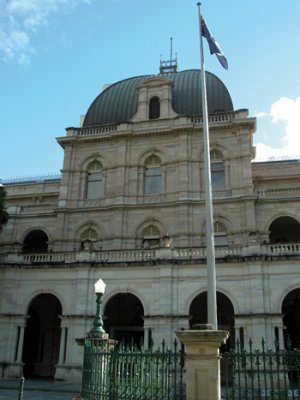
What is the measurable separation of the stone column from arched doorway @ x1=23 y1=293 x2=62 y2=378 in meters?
23.2

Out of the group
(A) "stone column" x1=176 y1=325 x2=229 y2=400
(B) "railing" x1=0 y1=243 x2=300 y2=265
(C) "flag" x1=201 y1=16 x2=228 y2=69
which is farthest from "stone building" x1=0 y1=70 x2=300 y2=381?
(A) "stone column" x1=176 y1=325 x2=229 y2=400

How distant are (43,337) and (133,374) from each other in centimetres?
2247

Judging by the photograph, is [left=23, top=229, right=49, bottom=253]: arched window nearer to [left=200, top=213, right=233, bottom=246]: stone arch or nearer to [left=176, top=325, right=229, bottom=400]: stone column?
[left=200, top=213, right=233, bottom=246]: stone arch

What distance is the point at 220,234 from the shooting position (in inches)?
1260

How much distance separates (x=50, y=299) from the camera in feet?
106

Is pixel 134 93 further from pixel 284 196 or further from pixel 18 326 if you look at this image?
pixel 18 326

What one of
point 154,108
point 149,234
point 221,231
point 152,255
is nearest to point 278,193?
point 221,231

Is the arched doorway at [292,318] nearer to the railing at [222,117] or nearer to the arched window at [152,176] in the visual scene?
the arched window at [152,176]

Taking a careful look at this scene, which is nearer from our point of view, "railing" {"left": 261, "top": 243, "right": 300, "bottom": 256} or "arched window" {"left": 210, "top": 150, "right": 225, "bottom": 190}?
"railing" {"left": 261, "top": 243, "right": 300, "bottom": 256}

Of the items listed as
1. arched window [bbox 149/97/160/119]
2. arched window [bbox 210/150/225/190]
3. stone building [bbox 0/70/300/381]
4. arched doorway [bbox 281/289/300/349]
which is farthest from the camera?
arched window [bbox 149/97/160/119]

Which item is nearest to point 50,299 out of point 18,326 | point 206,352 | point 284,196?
point 18,326

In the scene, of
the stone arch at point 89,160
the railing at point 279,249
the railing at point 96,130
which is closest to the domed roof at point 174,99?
the railing at point 96,130

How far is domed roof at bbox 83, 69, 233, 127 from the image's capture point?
37031 millimetres

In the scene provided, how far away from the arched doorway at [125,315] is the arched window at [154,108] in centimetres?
1468
